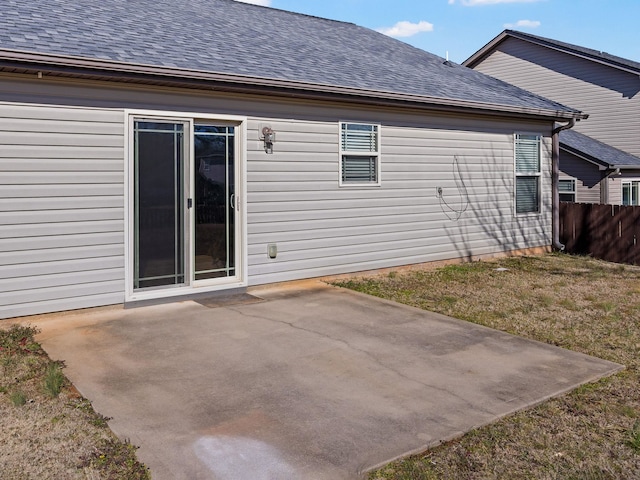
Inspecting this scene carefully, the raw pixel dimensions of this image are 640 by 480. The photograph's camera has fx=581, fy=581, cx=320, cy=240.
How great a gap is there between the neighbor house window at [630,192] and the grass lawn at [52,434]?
17.6 meters

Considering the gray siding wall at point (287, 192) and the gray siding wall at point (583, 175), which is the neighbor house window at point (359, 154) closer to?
the gray siding wall at point (287, 192)

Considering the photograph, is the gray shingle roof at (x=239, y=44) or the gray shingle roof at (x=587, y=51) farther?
the gray shingle roof at (x=587, y=51)

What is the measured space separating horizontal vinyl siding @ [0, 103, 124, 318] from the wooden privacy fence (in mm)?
9396

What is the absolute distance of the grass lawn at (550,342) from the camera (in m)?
3.14

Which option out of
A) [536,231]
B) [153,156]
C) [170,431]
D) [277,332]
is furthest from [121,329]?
[536,231]

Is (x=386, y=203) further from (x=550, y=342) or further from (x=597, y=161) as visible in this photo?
(x=597, y=161)

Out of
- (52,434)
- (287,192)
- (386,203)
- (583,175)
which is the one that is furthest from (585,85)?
(52,434)

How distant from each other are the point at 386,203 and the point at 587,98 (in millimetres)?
14182

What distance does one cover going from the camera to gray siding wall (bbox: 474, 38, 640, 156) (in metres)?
19.2

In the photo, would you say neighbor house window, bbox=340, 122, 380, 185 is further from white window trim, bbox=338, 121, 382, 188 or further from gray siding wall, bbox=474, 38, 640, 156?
gray siding wall, bbox=474, 38, 640, 156

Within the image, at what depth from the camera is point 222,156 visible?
751 cm

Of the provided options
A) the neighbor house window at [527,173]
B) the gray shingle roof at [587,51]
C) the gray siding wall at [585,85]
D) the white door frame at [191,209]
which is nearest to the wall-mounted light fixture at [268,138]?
the white door frame at [191,209]

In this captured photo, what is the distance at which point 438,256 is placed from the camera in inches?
403

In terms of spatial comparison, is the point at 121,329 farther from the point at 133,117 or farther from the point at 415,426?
the point at 415,426
